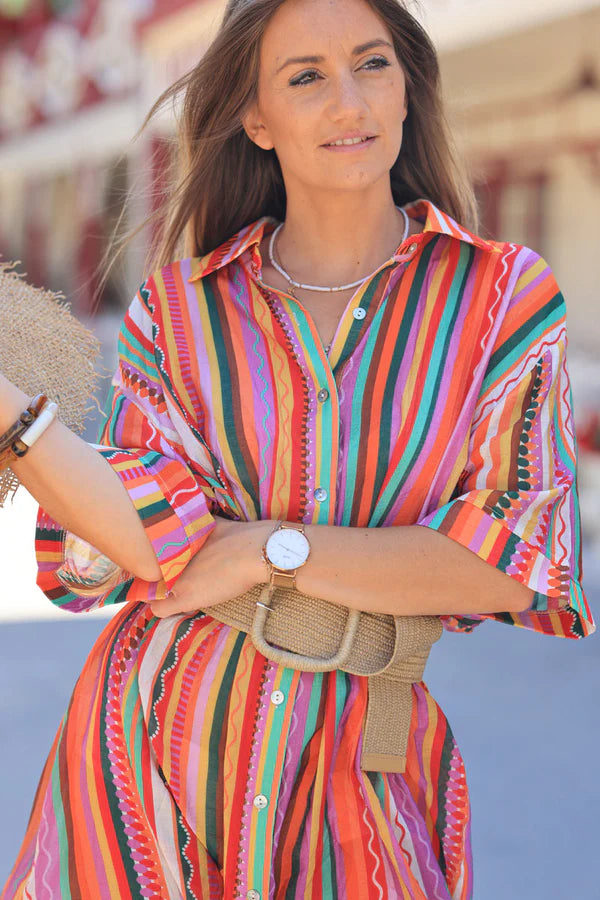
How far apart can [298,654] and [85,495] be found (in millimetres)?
381

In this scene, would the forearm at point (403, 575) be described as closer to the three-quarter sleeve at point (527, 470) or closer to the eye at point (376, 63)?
the three-quarter sleeve at point (527, 470)

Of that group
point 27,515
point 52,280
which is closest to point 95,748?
point 27,515

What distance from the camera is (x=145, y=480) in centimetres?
170

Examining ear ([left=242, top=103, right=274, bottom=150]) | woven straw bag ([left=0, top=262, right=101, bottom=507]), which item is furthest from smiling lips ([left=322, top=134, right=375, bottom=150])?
woven straw bag ([left=0, top=262, right=101, bottom=507])

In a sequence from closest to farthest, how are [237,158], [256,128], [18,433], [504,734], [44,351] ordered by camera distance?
1. [18,433]
2. [44,351]
3. [256,128]
4. [237,158]
5. [504,734]

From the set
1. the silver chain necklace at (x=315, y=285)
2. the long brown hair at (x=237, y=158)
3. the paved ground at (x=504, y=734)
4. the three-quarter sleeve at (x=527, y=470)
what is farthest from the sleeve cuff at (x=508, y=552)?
the paved ground at (x=504, y=734)

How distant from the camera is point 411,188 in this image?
82.3 inches

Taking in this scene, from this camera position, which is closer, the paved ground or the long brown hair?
the long brown hair

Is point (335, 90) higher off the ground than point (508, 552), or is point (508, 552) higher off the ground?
point (335, 90)

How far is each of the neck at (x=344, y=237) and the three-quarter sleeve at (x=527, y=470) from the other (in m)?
0.25

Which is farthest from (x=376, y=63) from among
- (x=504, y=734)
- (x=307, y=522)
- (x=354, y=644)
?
(x=504, y=734)

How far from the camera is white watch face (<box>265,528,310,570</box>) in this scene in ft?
5.54

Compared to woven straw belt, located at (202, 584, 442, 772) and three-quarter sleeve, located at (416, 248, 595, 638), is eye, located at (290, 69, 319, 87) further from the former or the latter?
woven straw belt, located at (202, 584, 442, 772)

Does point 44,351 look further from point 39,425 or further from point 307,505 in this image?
point 307,505
